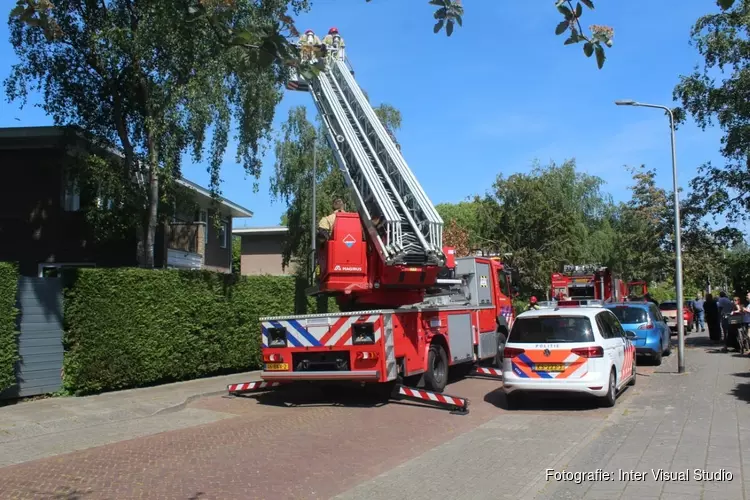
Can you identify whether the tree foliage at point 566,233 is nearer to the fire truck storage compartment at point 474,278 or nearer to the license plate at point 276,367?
the fire truck storage compartment at point 474,278

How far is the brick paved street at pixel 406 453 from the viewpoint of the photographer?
20.4 ft

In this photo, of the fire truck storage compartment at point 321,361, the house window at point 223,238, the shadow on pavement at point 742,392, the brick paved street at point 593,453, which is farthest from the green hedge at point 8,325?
the house window at point 223,238

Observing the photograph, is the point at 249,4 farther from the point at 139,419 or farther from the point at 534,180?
the point at 534,180

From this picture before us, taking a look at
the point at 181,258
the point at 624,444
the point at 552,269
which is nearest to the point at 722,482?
the point at 624,444

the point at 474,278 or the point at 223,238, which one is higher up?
the point at 223,238

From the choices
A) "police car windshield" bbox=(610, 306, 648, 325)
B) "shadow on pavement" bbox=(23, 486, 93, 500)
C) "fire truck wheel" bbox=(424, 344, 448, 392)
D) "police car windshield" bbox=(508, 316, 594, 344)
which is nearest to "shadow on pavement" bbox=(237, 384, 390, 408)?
"fire truck wheel" bbox=(424, 344, 448, 392)

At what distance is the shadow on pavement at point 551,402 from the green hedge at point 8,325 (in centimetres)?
809

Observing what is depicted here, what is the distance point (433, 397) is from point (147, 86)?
9.06 meters

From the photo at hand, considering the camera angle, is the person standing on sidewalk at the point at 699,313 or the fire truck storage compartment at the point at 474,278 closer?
the fire truck storage compartment at the point at 474,278

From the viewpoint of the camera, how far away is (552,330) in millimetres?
10641

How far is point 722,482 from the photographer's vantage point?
607cm

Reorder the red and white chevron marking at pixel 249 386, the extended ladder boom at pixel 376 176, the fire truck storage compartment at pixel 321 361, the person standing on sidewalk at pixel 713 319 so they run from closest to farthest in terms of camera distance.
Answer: the fire truck storage compartment at pixel 321 361 < the extended ladder boom at pixel 376 176 < the red and white chevron marking at pixel 249 386 < the person standing on sidewalk at pixel 713 319

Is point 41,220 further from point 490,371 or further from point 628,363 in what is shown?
point 628,363

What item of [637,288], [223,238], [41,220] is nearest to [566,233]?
[637,288]
